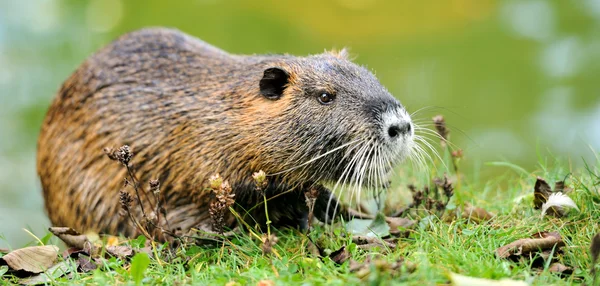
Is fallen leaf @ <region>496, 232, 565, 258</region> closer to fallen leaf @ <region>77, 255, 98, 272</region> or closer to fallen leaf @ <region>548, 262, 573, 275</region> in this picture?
fallen leaf @ <region>548, 262, 573, 275</region>

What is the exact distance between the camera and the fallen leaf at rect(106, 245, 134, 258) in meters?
3.92

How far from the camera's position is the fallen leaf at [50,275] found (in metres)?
3.65

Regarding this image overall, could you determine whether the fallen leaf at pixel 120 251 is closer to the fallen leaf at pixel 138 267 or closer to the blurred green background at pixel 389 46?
the fallen leaf at pixel 138 267

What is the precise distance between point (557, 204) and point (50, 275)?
2884 mm

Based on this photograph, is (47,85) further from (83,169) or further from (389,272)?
(389,272)

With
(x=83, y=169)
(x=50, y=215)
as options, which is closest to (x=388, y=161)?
(x=83, y=169)

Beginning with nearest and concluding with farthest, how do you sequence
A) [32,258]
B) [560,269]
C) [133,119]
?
[560,269], [32,258], [133,119]

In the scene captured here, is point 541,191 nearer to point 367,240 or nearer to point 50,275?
point 367,240

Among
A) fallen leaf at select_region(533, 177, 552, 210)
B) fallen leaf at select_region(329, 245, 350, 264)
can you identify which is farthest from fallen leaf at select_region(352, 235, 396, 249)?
fallen leaf at select_region(533, 177, 552, 210)

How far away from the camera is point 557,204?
3734 mm

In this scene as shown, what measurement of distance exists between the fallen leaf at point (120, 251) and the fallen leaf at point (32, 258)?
309 mm

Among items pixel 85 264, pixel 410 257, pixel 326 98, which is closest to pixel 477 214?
pixel 410 257

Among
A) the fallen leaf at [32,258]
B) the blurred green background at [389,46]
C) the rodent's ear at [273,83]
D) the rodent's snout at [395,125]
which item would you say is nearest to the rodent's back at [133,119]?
the rodent's ear at [273,83]

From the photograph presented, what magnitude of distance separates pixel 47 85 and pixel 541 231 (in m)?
14.2
